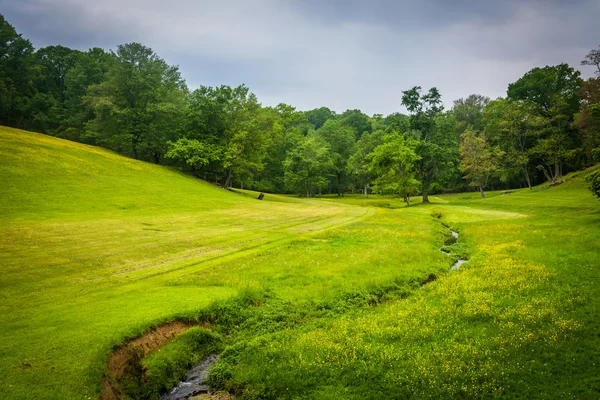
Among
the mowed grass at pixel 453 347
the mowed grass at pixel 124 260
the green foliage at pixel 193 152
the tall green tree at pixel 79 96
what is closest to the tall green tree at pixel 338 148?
the green foliage at pixel 193 152

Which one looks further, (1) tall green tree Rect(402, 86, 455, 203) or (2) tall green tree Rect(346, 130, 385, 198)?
(2) tall green tree Rect(346, 130, 385, 198)

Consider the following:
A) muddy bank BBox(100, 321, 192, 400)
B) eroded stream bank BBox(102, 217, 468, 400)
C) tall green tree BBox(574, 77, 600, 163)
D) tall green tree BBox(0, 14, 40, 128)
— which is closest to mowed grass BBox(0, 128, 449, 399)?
muddy bank BBox(100, 321, 192, 400)

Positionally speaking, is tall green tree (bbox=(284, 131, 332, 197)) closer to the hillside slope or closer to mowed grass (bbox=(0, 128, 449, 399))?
the hillside slope

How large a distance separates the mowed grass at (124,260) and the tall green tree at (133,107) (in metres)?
22.7

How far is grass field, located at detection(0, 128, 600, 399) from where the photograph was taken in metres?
9.38

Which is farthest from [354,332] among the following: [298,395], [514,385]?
[514,385]

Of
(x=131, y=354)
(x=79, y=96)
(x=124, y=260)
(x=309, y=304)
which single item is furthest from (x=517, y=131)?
(x=79, y=96)

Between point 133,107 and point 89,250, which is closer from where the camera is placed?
point 89,250

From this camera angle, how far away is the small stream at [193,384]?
10.1 m

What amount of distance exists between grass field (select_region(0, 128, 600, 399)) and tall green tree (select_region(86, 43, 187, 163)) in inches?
1467

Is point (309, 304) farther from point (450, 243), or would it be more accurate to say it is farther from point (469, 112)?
point (469, 112)

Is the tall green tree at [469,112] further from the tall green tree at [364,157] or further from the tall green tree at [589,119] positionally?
the tall green tree at [589,119]

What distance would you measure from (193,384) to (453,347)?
8659 mm

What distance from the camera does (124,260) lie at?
832 inches
